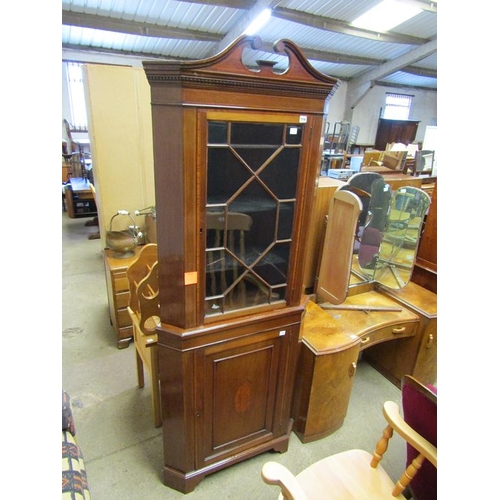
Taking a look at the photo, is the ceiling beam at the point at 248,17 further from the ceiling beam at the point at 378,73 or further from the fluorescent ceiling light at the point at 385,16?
the ceiling beam at the point at 378,73

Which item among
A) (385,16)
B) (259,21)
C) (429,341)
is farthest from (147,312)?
(385,16)

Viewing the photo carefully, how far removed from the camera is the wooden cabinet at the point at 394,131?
34.1 ft

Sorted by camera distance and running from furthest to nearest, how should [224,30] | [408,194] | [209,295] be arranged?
1. [224,30]
2. [408,194]
3. [209,295]

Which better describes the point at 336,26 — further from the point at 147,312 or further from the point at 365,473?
the point at 365,473

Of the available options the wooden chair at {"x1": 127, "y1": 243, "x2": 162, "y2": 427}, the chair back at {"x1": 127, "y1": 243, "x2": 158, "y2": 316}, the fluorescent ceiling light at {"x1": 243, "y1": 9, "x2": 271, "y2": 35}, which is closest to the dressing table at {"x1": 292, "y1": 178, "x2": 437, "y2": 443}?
the wooden chair at {"x1": 127, "y1": 243, "x2": 162, "y2": 427}

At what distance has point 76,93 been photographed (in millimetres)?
6812

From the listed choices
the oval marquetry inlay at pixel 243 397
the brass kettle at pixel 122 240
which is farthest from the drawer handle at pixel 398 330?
the brass kettle at pixel 122 240

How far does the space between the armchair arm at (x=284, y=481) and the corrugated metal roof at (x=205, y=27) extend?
Answer: 3.95m

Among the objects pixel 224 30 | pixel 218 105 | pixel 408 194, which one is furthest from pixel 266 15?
pixel 218 105

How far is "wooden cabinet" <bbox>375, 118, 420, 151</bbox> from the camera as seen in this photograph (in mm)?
10391

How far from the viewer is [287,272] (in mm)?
1427

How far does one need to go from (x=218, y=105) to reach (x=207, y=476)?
1.68 meters
